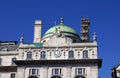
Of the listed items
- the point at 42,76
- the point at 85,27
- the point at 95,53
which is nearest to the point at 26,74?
the point at 42,76

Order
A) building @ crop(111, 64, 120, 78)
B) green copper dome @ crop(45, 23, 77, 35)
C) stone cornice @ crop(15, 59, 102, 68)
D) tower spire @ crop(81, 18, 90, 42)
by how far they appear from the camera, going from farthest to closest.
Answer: tower spire @ crop(81, 18, 90, 42)
building @ crop(111, 64, 120, 78)
green copper dome @ crop(45, 23, 77, 35)
stone cornice @ crop(15, 59, 102, 68)

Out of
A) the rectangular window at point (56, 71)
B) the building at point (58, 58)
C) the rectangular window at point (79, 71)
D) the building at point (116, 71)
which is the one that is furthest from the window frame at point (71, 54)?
the building at point (116, 71)

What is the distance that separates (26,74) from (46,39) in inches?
495

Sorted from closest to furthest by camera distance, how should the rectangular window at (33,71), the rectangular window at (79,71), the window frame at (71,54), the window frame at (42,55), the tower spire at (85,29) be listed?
the rectangular window at (79,71) → the rectangular window at (33,71) → the window frame at (71,54) → the window frame at (42,55) → the tower spire at (85,29)

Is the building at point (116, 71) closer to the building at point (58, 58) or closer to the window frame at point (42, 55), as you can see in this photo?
the building at point (58, 58)

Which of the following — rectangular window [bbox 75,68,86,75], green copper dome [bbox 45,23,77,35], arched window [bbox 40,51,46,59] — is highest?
green copper dome [bbox 45,23,77,35]

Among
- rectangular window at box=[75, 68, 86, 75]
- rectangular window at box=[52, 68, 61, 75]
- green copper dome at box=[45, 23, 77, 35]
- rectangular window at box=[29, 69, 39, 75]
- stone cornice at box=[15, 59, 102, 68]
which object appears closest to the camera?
rectangular window at box=[75, 68, 86, 75]

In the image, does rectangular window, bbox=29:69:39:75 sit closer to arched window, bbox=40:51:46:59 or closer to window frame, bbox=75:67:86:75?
arched window, bbox=40:51:46:59

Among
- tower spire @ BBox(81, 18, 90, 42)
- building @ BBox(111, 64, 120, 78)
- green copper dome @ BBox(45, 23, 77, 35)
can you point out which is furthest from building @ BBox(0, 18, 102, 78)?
tower spire @ BBox(81, 18, 90, 42)

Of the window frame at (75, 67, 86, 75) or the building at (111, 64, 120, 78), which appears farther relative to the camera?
the building at (111, 64, 120, 78)

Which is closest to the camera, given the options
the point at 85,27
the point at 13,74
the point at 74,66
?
the point at 74,66

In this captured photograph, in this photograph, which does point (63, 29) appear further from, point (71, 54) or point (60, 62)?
point (60, 62)

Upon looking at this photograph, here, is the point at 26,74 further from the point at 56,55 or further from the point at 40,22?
the point at 40,22

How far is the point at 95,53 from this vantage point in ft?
319
